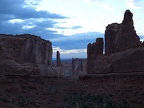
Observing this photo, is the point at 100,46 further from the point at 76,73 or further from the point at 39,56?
the point at 76,73

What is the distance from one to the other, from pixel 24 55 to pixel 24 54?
212 mm

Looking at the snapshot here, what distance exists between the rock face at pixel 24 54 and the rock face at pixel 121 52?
16.9 m

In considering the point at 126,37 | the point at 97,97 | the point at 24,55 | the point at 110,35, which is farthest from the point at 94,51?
the point at 24,55

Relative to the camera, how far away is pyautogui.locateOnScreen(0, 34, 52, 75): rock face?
6034 centimetres

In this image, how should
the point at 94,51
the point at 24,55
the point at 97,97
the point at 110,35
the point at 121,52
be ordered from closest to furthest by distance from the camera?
the point at 97,97 → the point at 121,52 → the point at 110,35 → the point at 94,51 → the point at 24,55

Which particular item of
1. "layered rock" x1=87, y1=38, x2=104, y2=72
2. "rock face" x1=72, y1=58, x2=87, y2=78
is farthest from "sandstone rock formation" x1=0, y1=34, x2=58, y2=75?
"rock face" x1=72, y1=58, x2=87, y2=78

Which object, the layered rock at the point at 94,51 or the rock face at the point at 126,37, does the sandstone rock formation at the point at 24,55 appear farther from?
the rock face at the point at 126,37

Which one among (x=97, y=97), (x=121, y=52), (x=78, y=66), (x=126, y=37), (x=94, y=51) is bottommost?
(x=97, y=97)

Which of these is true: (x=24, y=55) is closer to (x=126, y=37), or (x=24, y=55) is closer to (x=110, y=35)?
(x=110, y=35)

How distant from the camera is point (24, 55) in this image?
71.9 m

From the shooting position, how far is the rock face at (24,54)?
198 feet

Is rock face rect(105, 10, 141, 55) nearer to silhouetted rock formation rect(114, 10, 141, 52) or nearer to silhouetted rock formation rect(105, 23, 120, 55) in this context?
silhouetted rock formation rect(114, 10, 141, 52)

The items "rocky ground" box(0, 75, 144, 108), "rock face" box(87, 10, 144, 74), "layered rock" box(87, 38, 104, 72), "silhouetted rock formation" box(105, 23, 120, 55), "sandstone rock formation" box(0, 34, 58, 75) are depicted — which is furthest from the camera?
Result: "sandstone rock formation" box(0, 34, 58, 75)

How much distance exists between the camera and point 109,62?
132 ft
